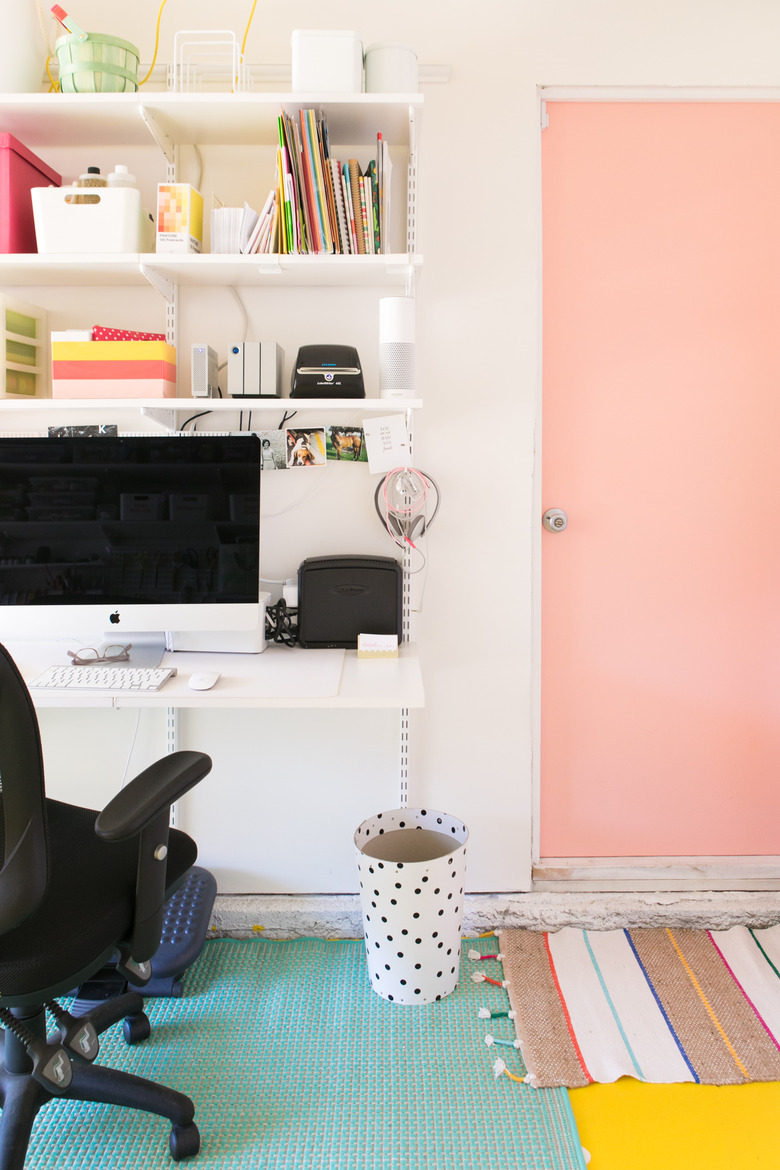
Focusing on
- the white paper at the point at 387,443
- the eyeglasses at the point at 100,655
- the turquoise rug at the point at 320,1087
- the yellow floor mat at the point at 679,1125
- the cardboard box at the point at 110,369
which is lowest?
the yellow floor mat at the point at 679,1125

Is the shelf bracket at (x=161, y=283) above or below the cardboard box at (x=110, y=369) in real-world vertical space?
above

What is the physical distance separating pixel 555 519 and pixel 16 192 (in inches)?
57.9

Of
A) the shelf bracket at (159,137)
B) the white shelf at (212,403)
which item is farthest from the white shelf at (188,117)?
the white shelf at (212,403)

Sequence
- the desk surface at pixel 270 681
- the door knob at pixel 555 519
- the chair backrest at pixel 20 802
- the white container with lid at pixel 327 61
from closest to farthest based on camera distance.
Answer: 1. the chair backrest at pixel 20 802
2. the desk surface at pixel 270 681
3. the white container with lid at pixel 327 61
4. the door knob at pixel 555 519

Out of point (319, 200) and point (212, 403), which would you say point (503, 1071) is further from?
point (319, 200)

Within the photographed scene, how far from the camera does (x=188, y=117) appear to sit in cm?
176

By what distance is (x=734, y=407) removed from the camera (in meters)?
2.05

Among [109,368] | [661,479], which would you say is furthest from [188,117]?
[661,479]

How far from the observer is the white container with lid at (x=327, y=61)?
5.45 ft

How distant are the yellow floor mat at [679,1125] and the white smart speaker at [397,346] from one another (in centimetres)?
151

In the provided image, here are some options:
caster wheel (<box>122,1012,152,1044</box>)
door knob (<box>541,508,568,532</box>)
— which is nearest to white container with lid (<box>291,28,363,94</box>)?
door knob (<box>541,508,568,532</box>)

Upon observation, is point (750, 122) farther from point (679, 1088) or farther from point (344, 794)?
point (679, 1088)

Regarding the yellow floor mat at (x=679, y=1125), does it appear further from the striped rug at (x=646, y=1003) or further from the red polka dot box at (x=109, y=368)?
the red polka dot box at (x=109, y=368)

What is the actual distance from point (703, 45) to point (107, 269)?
5.02ft
